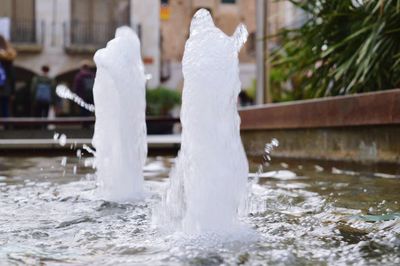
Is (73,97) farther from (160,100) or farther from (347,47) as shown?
(160,100)

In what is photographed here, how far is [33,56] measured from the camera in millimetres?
26172

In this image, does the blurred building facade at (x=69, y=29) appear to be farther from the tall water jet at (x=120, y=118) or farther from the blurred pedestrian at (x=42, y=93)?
the tall water jet at (x=120, y=118)

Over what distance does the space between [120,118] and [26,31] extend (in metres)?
21.7

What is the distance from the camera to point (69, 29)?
26.2 m

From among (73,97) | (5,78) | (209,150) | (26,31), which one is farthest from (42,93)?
(209,150)

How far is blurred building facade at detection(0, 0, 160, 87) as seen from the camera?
84.4ft

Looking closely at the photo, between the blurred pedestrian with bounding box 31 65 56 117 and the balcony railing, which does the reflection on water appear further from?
the balcony railing

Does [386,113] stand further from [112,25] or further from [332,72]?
[112,25]

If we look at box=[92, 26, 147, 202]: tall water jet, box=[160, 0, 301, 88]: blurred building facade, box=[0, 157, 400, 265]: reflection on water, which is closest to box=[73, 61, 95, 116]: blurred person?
box=[0, 157, 400, 265]: reflection on water

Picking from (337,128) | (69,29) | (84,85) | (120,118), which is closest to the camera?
(120,118)

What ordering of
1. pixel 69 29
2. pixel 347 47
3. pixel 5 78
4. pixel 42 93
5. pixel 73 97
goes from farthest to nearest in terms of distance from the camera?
1. pixel 69 29
2. pixel 42 93
3. pixel 5 78
4. pixel 73 97
5. pixel 347 47

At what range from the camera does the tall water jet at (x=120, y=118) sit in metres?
4.61

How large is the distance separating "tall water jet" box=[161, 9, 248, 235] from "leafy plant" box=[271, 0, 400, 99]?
118 inches

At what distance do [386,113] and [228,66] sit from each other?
99.4 inches
